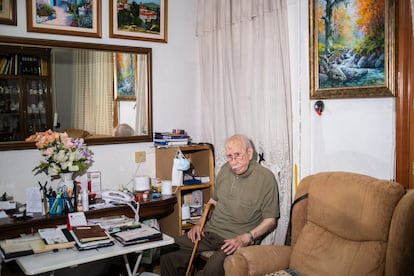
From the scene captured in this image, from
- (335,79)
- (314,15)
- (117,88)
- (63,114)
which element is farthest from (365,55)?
(63,114)

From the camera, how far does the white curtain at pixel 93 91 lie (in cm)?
318

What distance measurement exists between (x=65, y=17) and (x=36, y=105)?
0.70 metres

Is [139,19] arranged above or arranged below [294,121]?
above

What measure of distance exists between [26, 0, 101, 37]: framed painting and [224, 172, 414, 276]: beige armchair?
2027 mm

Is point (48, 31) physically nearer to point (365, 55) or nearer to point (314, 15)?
point (314, 15)

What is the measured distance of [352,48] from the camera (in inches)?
95.7

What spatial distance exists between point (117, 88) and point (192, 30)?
3.07 feet

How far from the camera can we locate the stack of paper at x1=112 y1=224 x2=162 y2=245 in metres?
2.31

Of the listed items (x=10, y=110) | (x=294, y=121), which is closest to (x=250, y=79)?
(x=294, y=121)

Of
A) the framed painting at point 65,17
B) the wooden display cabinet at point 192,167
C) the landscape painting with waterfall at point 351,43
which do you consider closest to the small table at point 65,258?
the wooden display cabinet at point 192,167

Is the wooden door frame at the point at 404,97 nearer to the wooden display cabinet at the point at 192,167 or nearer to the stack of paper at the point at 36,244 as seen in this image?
the wooden display cabinet at the point at 192,167

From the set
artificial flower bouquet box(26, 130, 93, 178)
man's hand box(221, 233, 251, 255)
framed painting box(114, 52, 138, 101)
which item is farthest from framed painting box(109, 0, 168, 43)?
man's hand box(221, 233, 251, 255)

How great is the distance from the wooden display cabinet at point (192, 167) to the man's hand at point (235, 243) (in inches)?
28.7

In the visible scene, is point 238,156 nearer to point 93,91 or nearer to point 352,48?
point 352,48
